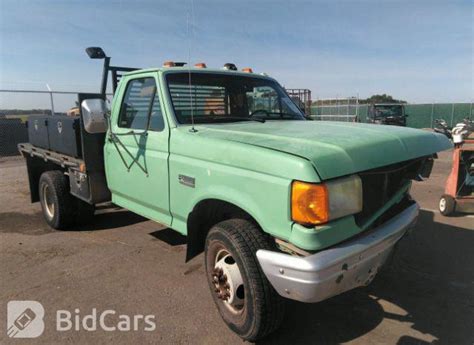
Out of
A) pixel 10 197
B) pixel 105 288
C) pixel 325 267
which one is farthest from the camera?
pixel 10 197

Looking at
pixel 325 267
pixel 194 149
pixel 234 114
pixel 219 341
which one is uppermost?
pixel 234 114

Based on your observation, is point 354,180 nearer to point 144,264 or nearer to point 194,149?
Answer: point 194,149

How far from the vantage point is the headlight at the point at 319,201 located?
2322 millimetres

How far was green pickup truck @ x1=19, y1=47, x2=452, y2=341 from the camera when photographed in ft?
7.77

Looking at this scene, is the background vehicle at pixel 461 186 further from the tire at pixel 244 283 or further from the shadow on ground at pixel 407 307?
the tire at pixel 244 283

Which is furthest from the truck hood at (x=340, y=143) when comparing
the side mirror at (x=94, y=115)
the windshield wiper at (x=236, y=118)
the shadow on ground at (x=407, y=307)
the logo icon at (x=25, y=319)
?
the logo icon at (x=25, y=319)

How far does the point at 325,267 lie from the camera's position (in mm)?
2270

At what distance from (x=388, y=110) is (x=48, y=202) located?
2409 cm

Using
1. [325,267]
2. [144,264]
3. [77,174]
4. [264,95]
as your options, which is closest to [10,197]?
[77,174]

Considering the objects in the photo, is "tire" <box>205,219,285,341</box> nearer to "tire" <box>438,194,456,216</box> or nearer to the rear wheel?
the rear wheel

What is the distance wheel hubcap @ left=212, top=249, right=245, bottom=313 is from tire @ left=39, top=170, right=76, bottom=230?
3.07m

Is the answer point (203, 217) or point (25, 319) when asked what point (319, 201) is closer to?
point (203, 217)

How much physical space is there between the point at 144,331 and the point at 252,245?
120 cm

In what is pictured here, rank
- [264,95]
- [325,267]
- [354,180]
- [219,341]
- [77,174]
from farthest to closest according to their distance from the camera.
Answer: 1. [77,174]
2. [264,95]
3. [219,341]
4. [354,180]
5. [325,267]
